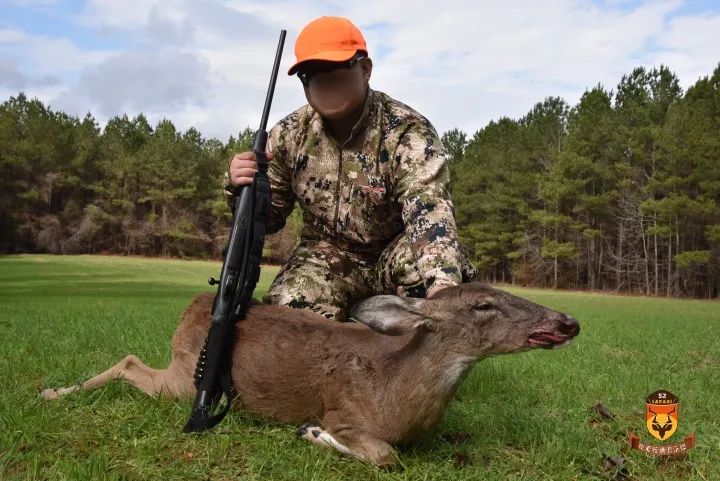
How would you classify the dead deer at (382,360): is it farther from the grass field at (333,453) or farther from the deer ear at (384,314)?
the grass field at (333,453)

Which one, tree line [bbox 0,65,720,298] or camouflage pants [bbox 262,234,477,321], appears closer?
camouflage pants [bbox 262,234,477,321]

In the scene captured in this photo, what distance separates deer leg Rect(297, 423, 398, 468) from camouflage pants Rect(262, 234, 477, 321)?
57.2 inches

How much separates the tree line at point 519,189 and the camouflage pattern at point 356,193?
4269 centimetres

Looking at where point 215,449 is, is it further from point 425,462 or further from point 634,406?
point 634,406

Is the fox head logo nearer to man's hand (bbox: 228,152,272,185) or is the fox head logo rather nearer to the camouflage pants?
the camouflage pants

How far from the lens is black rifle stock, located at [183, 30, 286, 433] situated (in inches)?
171

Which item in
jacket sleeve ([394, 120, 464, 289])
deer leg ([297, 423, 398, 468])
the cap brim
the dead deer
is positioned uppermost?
the cap brim

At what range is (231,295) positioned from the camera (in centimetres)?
460

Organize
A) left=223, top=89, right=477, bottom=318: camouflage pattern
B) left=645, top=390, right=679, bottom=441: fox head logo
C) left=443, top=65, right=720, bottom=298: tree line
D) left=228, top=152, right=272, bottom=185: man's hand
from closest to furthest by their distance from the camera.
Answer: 1. left=645, top=390, right=679, bottom=441: fox head logo
2. left=228, top=152, right=272, bottom=185: man's hand
3. left=223, top=89, right=477, bottom=318: camouflage pattern
4. left=443, top=65, right=720, bottom=298: tree line

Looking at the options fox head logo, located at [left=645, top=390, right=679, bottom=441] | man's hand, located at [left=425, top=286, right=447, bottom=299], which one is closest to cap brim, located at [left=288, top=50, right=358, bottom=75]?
man's hand, located at [left=425, top=286, right=447, bottom=299]

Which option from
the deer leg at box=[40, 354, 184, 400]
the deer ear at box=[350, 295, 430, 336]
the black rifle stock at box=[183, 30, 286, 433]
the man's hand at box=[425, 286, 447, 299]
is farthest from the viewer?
the deer leg at box=[40, 354, 184, 400]

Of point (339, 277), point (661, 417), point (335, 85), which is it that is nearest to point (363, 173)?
point (335, 85)

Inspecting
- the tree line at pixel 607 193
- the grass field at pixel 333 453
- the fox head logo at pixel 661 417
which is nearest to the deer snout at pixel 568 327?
the grass field at pixel 333 453

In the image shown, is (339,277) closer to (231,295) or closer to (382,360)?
(231,295)
